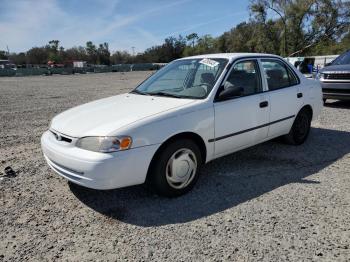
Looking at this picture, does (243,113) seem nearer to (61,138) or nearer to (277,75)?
(277,75)

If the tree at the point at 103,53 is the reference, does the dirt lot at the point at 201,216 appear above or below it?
below

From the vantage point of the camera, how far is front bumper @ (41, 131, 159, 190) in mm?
3074

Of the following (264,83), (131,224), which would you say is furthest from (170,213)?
(264,83)

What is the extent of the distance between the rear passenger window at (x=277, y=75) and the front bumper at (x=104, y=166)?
7.71ft

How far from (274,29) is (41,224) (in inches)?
1835

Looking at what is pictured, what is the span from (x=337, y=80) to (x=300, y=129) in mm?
4314

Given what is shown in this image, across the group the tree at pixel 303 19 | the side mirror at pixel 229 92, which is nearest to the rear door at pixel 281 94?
the side mirror at pixel 229 92

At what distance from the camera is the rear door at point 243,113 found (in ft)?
12.9

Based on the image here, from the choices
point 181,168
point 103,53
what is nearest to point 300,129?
point 181,168

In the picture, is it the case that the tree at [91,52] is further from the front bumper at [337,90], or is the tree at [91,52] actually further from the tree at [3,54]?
the front bumper at [337,90]

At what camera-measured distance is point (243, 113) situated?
4152mm

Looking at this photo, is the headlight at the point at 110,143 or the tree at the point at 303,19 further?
the tree at the point at 303,19

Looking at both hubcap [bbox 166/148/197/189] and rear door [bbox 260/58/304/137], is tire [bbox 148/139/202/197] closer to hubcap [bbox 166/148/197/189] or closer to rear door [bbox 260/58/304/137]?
hubcap [bbox 166/148/197/189]

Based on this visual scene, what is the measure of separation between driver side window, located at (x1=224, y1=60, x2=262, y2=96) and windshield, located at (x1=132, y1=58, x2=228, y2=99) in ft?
0.59
